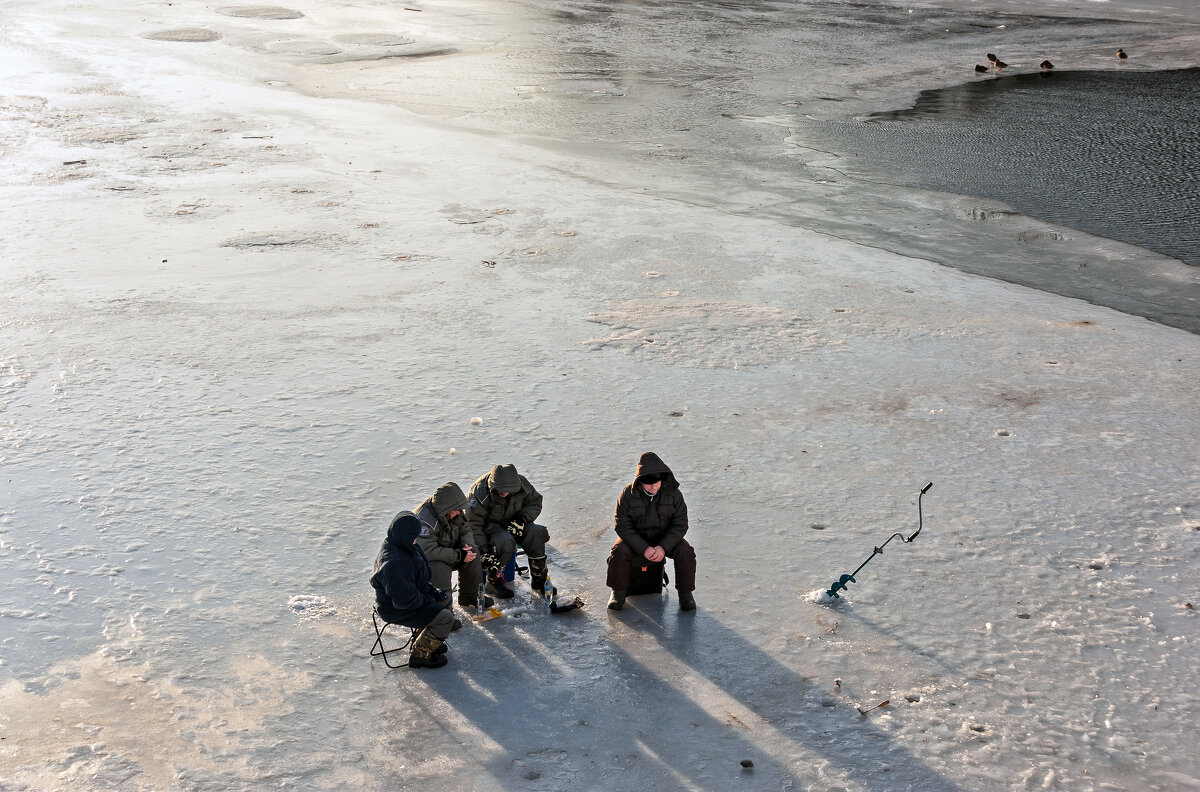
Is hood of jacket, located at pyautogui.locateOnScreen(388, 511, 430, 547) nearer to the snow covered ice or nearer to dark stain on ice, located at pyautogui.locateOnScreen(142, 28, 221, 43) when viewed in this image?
the snow covered ice

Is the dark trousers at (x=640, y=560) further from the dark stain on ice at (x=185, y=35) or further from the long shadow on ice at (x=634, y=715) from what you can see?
the dark stain on ice at (x=185, y=35)

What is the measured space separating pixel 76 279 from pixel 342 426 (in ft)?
14.7

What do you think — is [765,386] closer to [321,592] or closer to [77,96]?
[321,592]

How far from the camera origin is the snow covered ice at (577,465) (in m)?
4.75

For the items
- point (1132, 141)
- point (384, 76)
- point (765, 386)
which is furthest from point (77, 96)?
point (1132, 141)

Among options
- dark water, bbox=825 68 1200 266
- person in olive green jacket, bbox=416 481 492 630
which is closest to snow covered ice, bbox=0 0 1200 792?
person in olive green jacket, bbox=416 481 492 630

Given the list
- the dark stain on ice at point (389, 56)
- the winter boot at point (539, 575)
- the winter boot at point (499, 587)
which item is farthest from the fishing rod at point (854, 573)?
the dark stain on ice at point (389, 56)

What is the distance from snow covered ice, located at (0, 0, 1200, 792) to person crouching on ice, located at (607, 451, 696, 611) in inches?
7.9

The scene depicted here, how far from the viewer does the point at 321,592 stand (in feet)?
18.8

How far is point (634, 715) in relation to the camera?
4.90 m

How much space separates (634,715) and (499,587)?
1310 millimetres

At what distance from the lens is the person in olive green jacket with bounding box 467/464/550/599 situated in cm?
580

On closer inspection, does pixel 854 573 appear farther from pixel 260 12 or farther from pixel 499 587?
pixel 260 12

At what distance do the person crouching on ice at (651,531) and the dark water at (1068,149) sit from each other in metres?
8.56
